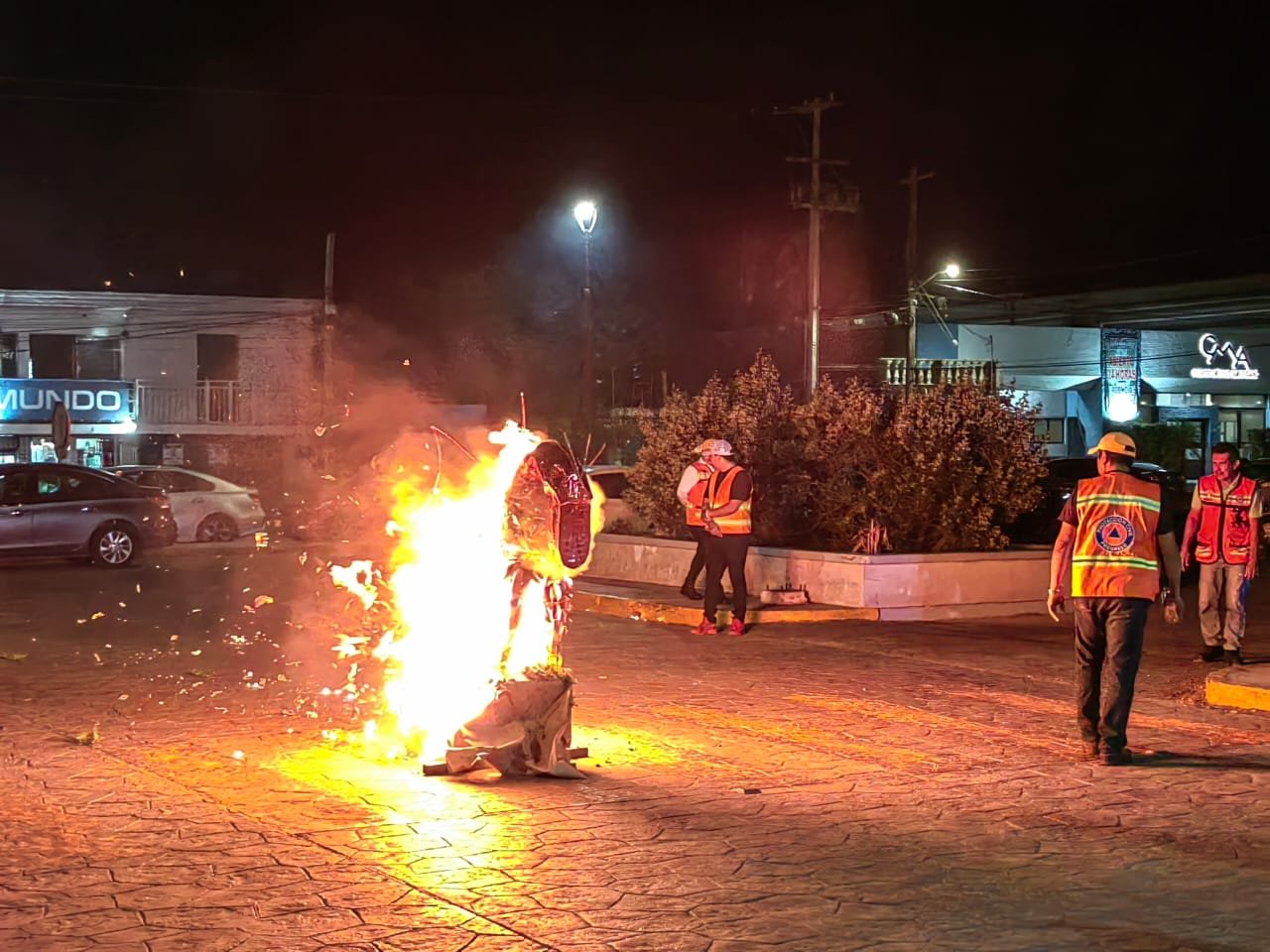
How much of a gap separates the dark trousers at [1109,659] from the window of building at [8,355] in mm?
35304

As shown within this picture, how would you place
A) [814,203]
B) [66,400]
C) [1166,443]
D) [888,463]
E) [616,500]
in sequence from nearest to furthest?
[888,463]
[616,500]
[814,203]
[1166,443]
[66,400]

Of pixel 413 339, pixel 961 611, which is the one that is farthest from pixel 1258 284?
pixel 961 611

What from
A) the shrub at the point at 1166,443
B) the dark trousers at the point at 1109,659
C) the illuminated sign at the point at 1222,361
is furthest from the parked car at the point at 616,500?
the illuminated sign at the point at 1222,361

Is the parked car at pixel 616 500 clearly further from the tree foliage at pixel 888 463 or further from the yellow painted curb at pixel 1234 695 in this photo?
the yellow painted curb at pixel 1234 695

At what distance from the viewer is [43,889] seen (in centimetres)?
573

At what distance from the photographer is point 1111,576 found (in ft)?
26.7

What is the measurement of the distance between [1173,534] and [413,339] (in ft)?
97.9

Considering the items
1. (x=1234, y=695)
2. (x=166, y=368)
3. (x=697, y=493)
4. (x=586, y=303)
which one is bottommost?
(x=1234, y=695)

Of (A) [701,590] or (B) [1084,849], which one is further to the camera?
(A) [701,590]

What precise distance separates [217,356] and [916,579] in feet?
92.7

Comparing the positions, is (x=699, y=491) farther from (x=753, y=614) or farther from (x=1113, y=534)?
(x=1113, y=534)

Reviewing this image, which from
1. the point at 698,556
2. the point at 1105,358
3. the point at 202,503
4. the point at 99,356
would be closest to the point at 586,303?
the point at 202,503

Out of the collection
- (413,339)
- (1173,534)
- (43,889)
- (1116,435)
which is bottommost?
(43,889)

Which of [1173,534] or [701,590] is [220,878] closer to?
[1173,534]
